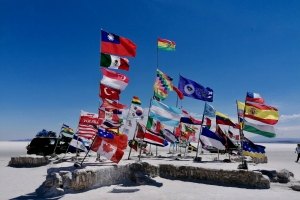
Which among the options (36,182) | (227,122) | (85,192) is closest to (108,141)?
(85,192)

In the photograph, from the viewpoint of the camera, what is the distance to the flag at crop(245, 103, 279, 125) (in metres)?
12.2

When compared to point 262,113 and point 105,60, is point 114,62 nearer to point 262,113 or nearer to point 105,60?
point 105,60

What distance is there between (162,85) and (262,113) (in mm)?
5654

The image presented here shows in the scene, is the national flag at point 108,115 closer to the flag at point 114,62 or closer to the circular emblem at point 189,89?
the flag at point 114,62

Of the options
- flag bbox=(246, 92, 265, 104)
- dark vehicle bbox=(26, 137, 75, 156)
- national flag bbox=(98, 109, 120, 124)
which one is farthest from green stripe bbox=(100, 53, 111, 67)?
dark vehicle bbox=(26, 137, 75, 156)

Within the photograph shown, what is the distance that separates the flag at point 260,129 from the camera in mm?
12016

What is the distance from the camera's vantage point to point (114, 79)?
10.6m

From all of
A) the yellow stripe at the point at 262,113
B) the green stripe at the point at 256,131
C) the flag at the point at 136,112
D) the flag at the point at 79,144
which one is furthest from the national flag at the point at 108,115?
the yellow stripe at the point at 262,113

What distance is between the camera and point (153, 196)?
341 inches

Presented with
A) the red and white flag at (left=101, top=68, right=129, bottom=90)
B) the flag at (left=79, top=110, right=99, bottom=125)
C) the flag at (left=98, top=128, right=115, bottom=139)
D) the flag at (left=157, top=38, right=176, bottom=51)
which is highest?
the flag at (left=157, top=38, right=176, bottom=51)

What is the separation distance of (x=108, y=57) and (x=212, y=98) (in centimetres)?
820

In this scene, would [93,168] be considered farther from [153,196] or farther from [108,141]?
[153,196]

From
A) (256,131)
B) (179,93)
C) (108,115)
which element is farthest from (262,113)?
(108,115)

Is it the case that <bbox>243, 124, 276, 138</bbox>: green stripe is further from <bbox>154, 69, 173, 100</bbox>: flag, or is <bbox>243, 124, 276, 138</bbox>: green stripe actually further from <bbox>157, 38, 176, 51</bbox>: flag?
<bbox>157, 38, 176, 51</bbox>: flag
